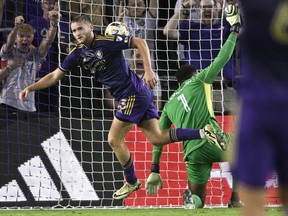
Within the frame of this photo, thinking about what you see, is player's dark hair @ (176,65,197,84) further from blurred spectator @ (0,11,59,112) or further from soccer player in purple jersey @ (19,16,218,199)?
blurred spectator @ (0,11,59,112)

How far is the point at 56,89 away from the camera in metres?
11.8

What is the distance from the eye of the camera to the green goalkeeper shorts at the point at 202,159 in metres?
10.1

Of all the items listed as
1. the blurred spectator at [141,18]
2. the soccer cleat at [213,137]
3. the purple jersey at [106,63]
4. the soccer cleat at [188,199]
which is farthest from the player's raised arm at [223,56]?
the blurred spectator at [141,18]

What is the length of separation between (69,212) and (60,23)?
9.48 ft

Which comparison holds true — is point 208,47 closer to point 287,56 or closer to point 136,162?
point 136,162

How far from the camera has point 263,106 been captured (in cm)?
372

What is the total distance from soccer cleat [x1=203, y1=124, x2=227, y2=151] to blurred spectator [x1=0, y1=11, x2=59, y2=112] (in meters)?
2.66

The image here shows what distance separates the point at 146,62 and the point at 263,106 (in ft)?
20.2

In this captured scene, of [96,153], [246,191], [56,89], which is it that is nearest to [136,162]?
[96,153]

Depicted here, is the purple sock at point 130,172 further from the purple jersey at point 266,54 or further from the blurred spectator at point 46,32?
the purple jersey at point 266,54

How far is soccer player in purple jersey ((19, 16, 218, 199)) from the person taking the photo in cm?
1025

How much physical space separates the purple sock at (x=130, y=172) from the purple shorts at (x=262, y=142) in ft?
22.7

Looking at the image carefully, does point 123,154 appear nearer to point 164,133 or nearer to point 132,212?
point 164,133

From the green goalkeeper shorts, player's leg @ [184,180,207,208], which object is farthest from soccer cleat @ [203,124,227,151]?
player's leg @ [184,180,207,208]
